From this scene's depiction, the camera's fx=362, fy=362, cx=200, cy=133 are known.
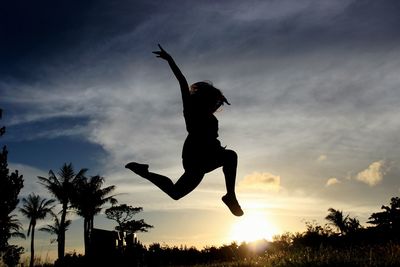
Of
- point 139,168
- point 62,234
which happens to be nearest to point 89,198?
point 62,234

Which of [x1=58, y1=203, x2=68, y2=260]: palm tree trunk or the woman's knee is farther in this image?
A: [x1=58, y1=203, x2=68, y2=260]: palm tree trunk

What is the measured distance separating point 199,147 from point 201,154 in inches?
3.3

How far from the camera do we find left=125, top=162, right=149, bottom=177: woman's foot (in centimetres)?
445

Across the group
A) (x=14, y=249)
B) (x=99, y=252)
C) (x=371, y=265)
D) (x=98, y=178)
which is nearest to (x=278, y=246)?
(x=371, y=265)

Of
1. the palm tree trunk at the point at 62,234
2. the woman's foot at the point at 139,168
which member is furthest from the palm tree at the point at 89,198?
the woman's foot at the point at 139,168

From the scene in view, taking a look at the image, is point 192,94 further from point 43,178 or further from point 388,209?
point 43,178

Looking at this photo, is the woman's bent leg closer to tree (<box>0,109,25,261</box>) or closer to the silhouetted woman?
the silhouetted woman

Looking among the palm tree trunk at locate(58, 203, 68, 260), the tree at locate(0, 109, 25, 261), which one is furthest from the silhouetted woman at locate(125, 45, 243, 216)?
the palm tree trunk at locate(58, 203, 68, 260)

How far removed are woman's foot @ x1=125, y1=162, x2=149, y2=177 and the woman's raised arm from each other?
37.3 inches

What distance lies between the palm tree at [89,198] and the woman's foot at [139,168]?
136 feet

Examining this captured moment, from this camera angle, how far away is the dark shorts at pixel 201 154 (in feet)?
13.6

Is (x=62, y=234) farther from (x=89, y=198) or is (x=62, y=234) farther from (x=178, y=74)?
(x=178, y=74)

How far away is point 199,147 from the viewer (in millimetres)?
4148

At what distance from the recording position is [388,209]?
1103 inches
